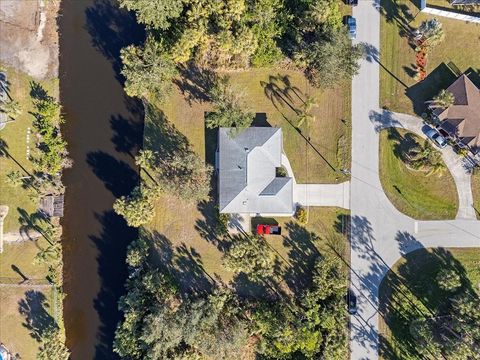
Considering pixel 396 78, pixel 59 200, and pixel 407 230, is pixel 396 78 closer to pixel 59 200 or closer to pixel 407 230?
pixel 407 230

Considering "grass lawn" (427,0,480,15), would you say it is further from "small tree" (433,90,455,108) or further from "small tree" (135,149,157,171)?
"small tree" (135,149,157,171)

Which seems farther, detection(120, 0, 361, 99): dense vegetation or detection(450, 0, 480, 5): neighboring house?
detection(450, 0, 480, 5): neighboring house

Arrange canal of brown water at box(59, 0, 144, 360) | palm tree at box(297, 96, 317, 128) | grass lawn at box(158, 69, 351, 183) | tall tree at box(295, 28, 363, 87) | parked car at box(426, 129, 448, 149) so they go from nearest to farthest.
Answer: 1. tall tree at box(295, 28, 363, 87)
2. palm tree at box(297, 96, 317, 128)
3. parked car at box(426, 129, 448, 149)
4. grass lawn at box(158, 69, 351, 183)
5. canal of brown water at box(59, 0, 144, 360)

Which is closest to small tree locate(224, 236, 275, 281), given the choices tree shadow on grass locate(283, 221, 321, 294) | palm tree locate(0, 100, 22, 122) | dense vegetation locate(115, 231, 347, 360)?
dense vegetation locate(115, 231, 347, 360)

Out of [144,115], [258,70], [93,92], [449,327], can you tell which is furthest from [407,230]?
[93,92]

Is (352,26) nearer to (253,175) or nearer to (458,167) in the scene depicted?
(458,167)

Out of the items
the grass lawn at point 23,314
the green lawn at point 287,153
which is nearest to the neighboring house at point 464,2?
the green lawn at point 287,153

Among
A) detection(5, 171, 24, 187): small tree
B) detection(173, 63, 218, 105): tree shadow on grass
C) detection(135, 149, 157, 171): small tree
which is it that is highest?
detection(173, 63, 218, 105): tree shadow on grass

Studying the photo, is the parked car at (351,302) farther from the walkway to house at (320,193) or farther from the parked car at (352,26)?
the parked car at (352,26)
